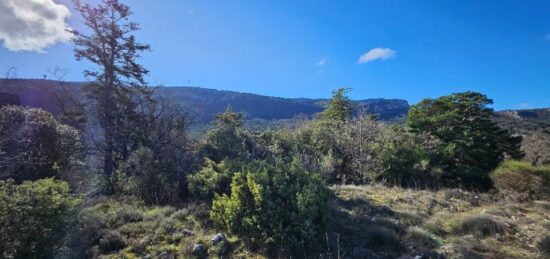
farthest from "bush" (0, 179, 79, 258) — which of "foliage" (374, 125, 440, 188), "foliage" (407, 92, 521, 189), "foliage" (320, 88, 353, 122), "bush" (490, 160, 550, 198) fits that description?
"foliage" (320, 88, 353, 122)

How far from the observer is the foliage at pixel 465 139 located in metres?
13.3

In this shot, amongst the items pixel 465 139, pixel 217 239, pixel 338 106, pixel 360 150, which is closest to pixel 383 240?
pixel 217 239

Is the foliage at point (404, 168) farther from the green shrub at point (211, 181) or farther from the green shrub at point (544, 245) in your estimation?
the green shrub at point (211, 181)

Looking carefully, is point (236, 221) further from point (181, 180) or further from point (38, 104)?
point (38, 104)

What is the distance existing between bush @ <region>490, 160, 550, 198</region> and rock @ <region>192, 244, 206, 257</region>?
915cm

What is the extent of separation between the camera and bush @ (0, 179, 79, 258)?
438 centimetres

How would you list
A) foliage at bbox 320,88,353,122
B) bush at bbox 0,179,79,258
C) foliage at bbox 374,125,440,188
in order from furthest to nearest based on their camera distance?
1. foliage at bbox 320,88,353,122
2. foliage at bbox 374,125,440,188
3. bush at bbox 0,179,79,258

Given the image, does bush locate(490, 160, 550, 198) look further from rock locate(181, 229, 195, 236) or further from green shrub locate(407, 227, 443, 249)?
rock locate(181, 229, 195, 236)

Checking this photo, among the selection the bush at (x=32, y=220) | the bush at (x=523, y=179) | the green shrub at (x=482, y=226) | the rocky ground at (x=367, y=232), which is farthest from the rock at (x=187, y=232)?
the bush at (x=523, y=179)

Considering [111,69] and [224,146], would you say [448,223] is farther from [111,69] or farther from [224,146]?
[111,69]

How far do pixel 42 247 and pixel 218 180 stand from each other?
3.38 meters

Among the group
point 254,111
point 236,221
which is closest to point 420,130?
point 236,221

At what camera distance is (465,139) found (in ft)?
50.2

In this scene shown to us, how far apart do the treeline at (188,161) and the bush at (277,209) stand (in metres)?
0.02
